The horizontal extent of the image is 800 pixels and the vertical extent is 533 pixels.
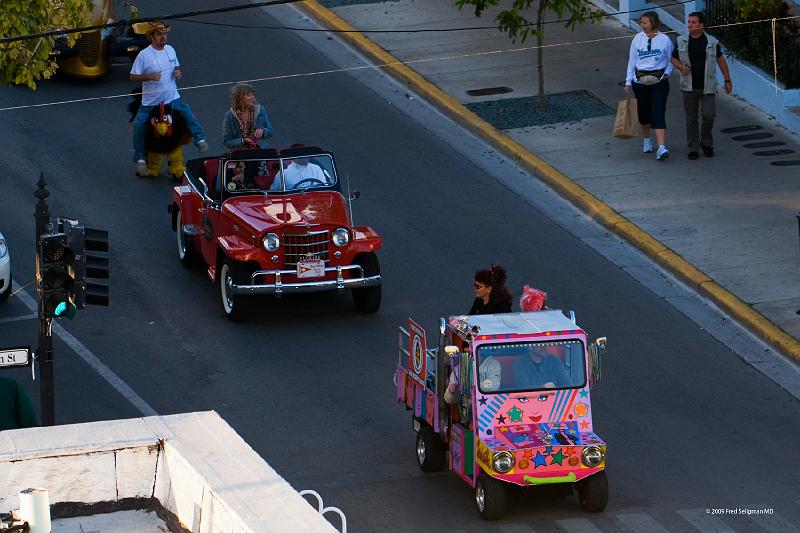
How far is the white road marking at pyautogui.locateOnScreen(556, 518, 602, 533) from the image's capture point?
44.0 feet

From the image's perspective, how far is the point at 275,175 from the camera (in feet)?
62.3

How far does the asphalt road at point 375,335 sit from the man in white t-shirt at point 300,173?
128 cm

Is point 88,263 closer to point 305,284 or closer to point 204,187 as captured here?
point 305,284

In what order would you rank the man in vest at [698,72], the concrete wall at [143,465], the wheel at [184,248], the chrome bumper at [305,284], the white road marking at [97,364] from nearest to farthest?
the concrete wall at [143,465], the white road marking at [97,364], the chrome bumper at [305,284], the wheel at [184,248], the man in vest at [698,72]

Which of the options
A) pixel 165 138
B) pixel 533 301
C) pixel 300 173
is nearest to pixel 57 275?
pixel 533 301

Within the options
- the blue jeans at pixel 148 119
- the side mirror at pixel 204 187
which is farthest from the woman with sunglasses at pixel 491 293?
the blue jeans at pixel 148 119

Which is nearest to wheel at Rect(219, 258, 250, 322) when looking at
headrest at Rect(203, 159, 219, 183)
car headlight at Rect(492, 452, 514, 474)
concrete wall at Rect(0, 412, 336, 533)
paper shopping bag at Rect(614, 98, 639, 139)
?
headrest at Rect(203, 159, 219, 183)

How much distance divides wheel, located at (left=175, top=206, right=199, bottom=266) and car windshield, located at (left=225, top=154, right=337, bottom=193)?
1.12 metres

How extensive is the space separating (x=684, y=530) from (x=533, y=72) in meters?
14.0

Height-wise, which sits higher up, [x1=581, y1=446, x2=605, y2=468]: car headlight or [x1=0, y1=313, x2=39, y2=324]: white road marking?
[x1=581, y1=446, x2=605, y2=468]: car headlight

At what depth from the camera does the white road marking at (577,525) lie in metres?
13.4

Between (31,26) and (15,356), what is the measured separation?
6.07 metres

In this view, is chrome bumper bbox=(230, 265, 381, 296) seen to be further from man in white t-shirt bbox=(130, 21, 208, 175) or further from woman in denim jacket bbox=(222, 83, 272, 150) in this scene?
man in white t-shirt bbox=(130, 21, 208, 175)

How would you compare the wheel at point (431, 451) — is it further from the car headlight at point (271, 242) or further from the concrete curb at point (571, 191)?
the concrete curb at point (571, 191)
